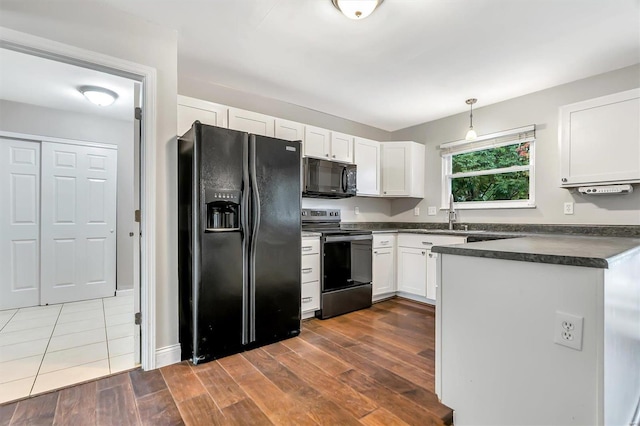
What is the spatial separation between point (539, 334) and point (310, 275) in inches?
82.5

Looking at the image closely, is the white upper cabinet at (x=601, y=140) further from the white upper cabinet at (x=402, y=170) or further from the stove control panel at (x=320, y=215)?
the stove control panel at (x=320, y=215)

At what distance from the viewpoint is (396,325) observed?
2.93 m


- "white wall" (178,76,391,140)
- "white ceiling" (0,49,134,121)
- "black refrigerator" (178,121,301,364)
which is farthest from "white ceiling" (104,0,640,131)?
"white ceiling" (0,49,134,121)

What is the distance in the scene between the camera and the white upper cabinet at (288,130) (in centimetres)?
317

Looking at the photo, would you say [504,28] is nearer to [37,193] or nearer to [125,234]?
[125,234]

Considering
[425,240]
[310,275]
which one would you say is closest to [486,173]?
[425,240]

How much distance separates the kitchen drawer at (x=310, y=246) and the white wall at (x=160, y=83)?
118cm

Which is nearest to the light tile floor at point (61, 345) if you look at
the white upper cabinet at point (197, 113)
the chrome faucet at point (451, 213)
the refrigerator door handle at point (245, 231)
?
the refrigerator door handle at point (245, 231)

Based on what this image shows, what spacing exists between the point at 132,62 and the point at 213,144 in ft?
2.43

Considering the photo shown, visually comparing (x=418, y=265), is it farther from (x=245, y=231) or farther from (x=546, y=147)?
(x=245, y=231)

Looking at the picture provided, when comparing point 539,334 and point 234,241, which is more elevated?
point 234,241

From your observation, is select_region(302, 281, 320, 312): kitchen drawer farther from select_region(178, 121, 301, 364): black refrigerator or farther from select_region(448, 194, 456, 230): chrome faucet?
select_region(448, 194, 456, 230): chrome faucet

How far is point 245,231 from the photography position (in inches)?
91.4

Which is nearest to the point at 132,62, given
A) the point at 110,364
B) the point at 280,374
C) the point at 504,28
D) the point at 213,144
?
the point at 213,144
